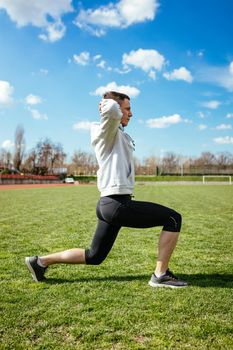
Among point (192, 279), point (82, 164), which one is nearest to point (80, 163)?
point (82, 164)

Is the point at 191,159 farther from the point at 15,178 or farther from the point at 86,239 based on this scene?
the point at 86,239

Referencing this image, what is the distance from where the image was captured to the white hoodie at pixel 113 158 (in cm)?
405

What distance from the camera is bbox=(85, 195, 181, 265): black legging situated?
4.11 meters

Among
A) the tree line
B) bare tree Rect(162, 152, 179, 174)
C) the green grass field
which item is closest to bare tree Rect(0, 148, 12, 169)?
the tree line

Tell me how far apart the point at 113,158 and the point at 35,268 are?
5.70ft

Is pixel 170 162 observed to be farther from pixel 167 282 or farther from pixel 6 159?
pixel 167 282

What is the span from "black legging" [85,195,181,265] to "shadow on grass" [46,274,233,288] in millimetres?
599

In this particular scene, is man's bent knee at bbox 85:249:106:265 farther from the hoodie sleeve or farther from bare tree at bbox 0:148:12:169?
bare tree at bbox 0:148:12:169

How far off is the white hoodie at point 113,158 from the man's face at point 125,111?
92 millimetres

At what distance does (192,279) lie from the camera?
4957mm

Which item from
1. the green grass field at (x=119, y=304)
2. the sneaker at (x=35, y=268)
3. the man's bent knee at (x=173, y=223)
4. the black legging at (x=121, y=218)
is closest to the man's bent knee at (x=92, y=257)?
the black legging at (x=121, y=218)

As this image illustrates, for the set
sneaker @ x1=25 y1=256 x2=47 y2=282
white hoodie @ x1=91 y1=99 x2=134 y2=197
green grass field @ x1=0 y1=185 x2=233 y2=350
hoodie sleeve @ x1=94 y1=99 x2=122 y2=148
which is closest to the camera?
green grass field @ x1=0 y1=185 x2=233 y2=350

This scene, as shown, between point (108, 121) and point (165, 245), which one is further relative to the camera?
point (165, 245)

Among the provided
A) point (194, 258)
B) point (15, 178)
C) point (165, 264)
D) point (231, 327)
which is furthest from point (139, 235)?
point (15, 178)
